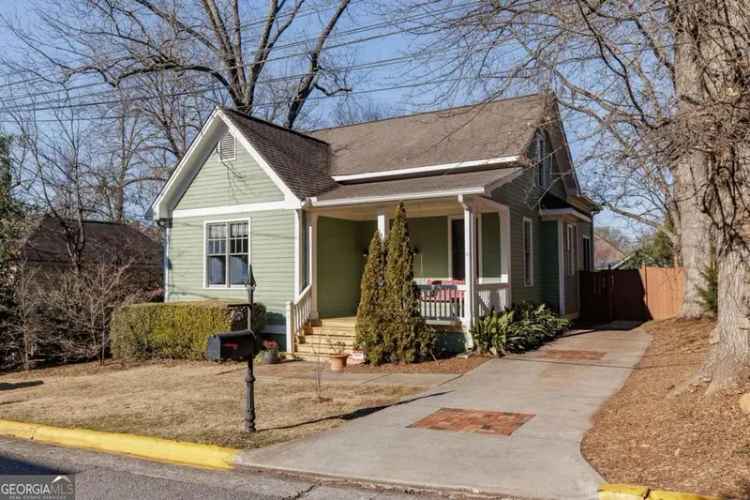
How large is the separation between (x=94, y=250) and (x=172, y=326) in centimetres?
959

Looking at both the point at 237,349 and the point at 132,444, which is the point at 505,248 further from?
the point at 132,444

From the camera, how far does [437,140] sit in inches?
664

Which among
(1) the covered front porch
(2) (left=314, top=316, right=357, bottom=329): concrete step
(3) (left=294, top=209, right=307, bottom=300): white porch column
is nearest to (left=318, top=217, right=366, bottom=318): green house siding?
(1) the covered front porch

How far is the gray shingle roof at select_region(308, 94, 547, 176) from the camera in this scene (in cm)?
1545

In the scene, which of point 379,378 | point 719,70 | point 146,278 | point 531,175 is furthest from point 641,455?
point 146,278

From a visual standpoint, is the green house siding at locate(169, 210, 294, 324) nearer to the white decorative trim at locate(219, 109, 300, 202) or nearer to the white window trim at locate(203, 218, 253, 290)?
the white window trim at locate(203, 218, 253, 290)

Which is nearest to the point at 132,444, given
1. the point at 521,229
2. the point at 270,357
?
the point at 270,357

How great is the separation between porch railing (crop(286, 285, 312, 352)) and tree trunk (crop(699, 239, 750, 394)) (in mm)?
8786

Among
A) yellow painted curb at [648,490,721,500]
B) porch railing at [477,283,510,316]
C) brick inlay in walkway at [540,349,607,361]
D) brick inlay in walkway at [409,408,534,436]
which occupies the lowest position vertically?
brick inlay in walkway at [409,408,534,436]

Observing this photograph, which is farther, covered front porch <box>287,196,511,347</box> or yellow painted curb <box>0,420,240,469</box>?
covered front porch <box>287,196,511,347</box>

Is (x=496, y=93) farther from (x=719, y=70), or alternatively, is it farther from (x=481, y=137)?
(x=481, y=137)

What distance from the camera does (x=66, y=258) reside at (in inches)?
837

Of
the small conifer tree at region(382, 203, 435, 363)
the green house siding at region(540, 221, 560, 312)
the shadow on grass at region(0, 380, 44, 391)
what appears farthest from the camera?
the green house siding at region(540, 221, 560, 312)

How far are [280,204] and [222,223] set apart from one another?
208 cm
